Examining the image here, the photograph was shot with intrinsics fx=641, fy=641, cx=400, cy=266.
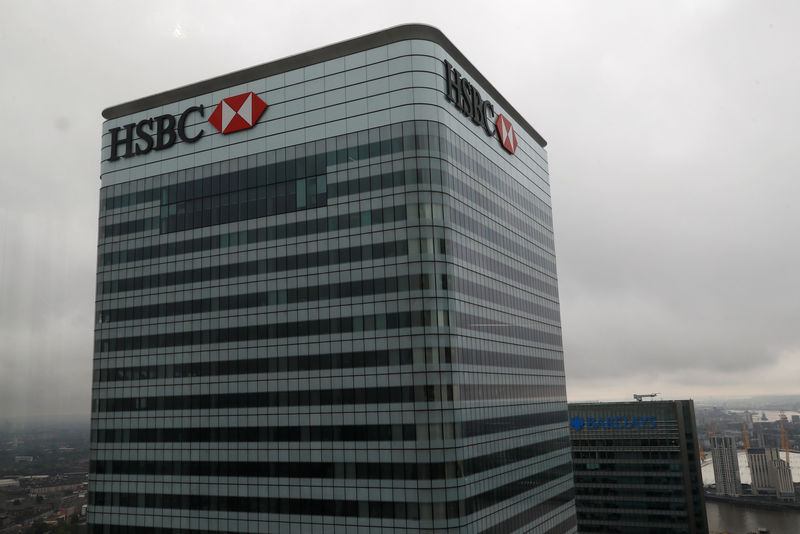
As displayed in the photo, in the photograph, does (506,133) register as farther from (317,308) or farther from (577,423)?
(577,423)

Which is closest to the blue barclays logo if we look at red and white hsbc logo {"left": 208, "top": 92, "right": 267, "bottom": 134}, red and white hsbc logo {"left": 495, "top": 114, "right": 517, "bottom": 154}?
red and white hsbc logo {"left": 495, "top": 114, "right": 517, "bottom": 154}

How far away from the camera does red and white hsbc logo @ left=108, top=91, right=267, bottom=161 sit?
263 feet

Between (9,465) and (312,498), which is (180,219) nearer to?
(312,498)

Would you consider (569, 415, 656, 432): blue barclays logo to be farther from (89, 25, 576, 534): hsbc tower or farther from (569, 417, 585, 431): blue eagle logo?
(89, 25, 576, 534): hsbc tower

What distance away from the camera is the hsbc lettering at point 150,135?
84062 millimetres

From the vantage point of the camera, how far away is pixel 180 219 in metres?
82.4

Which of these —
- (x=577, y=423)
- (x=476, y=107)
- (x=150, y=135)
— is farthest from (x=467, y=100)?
(x=577, y=423)

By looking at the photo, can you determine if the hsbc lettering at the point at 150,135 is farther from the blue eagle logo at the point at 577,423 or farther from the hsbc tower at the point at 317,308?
the blue eagle logo at the point at 577,423

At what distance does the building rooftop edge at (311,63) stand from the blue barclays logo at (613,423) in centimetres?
9599

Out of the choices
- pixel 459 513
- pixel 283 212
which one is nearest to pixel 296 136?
pixel 283 212

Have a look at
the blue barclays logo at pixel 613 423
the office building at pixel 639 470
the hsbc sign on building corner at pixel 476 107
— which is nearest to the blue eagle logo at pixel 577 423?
the blue barclays logo at pixel 613 423

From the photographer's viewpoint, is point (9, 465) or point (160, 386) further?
point (160, 386)

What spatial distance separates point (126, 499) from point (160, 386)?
46.5ft

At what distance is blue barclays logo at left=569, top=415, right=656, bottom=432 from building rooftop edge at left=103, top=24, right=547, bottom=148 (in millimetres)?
95989
